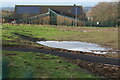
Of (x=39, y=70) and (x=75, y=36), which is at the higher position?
(x=75, y=36)

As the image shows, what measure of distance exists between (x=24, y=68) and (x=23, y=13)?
132 ft

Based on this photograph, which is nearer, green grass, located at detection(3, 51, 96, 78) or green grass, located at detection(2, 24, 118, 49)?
green grass, located at detection(3, 51, 96, 78)

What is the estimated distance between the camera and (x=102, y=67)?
32.0 ft

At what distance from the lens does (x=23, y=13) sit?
48031mm

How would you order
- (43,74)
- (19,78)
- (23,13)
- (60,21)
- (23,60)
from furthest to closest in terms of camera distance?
1. (60,21)
2. (23,13)
3. (23,60)
4. (43,74)
5. (19,78)

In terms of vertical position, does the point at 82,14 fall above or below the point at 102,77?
above

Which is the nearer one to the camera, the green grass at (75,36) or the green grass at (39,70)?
the green grass at (39,70)

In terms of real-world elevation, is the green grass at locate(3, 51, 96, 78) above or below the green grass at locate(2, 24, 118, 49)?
below

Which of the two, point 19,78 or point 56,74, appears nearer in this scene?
point 19,78

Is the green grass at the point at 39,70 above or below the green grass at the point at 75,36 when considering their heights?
below

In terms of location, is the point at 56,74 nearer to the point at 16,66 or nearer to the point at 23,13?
the point at 16,66

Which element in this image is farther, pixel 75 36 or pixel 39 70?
pixel 75 36

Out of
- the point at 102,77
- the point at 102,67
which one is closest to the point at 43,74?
the point at 102,77

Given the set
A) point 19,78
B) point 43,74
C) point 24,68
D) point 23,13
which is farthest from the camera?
point 23,13
